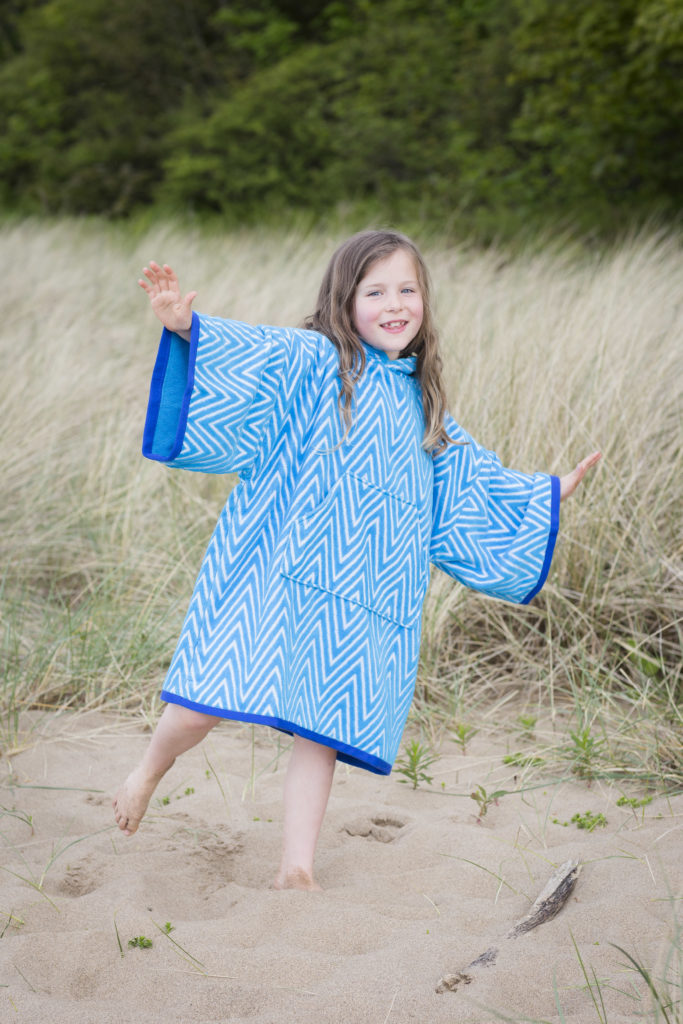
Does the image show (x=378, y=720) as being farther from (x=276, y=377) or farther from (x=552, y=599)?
(x=552, y=599)

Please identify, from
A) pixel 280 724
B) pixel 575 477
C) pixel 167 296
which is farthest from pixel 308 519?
pixel 575 477

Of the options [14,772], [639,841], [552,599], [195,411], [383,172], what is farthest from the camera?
[383,172]

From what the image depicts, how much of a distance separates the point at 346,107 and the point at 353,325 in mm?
13486

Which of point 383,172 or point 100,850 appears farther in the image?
point 383,172

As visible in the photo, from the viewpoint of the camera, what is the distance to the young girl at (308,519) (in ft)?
6.94

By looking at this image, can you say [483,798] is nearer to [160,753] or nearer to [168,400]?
[160,753]

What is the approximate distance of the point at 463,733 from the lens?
2.84 meters

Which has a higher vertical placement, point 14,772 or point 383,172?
point 383,172

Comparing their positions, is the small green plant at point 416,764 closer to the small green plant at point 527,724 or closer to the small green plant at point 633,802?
the small green plant at point 527,724

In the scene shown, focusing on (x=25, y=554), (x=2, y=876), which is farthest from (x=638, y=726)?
(x=25, y=554)

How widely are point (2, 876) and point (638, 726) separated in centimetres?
171

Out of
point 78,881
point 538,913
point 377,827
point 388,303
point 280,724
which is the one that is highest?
point 388,303

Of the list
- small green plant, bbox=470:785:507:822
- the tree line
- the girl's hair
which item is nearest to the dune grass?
small green plant, bbox=470:785:507:822

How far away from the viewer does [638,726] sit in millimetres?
2846
